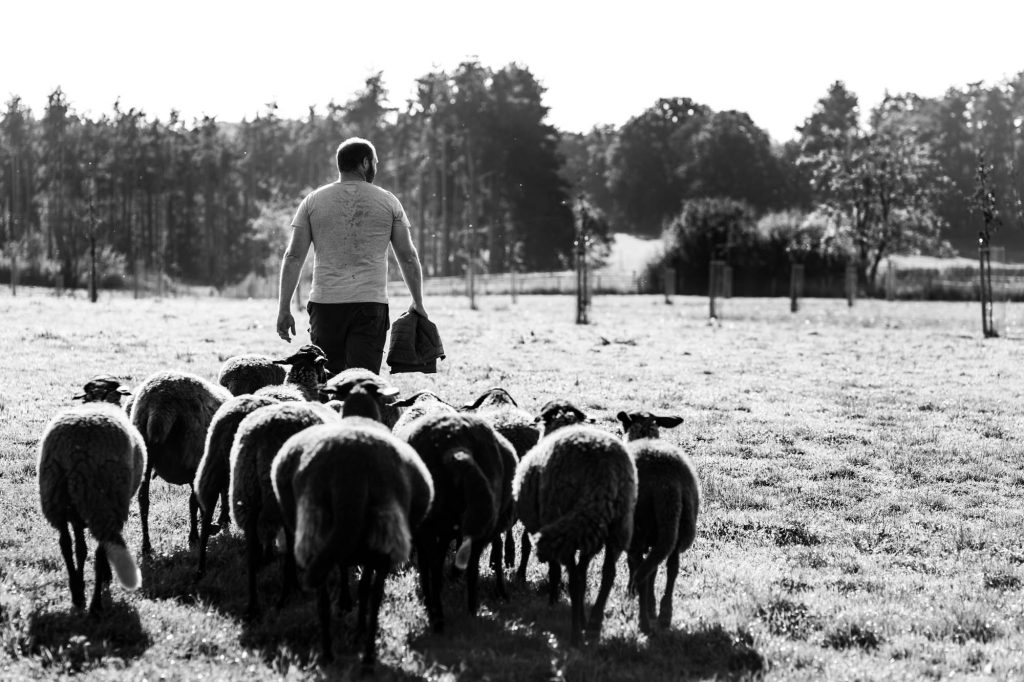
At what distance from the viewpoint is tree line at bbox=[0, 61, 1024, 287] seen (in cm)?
6425

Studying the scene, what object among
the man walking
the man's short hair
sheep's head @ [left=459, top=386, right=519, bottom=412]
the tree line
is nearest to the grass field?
sheep's head @ [left=459, top=386, right=519, bottom=412]

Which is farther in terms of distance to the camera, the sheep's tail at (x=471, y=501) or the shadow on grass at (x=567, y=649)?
the sheep's tail at (x=471, y=501)

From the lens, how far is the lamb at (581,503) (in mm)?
5641

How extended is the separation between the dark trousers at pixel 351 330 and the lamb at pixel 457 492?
7.61ft

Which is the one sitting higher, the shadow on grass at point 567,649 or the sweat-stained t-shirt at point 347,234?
the sweat-stained t-shirt at point 347,234

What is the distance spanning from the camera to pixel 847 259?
61.0 m

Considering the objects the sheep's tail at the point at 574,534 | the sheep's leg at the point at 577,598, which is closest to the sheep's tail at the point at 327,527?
the sheep's tail at the point at 574,534

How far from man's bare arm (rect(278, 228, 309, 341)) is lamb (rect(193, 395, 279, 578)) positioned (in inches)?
64.0

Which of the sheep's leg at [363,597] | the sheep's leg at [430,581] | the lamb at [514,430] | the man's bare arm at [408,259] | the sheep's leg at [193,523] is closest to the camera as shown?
the sheep's leg at [363,597]

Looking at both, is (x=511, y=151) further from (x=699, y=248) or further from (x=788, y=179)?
(x=788, y=179)

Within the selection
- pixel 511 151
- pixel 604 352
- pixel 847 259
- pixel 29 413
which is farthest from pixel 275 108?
pixel 29 413

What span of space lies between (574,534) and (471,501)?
2.25ft

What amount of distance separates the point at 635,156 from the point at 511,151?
126 ft

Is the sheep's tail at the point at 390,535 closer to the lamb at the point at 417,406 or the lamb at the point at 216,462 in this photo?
the lamb at the point at 417,406
